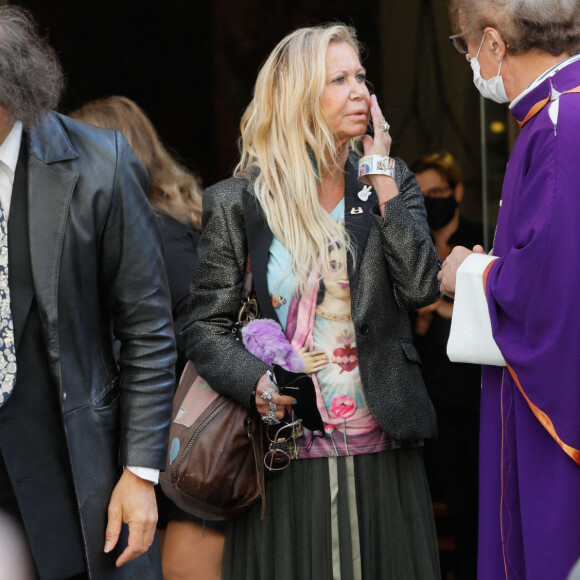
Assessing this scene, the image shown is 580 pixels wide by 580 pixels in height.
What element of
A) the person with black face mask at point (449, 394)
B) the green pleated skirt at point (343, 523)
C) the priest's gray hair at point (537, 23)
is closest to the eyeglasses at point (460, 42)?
the priest's gray hair at point (537, 23)

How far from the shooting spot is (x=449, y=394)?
4.79m

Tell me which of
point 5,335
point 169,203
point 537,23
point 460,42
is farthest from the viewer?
point 169,203

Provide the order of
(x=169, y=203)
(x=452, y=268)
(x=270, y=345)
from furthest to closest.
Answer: (x=169, y=203)
(x=270, y=345)
(x=452, y=268)

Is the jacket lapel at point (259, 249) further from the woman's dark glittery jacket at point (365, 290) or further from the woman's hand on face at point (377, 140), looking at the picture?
the woman's hand on face at point (377, 140)

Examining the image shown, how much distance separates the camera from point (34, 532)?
7.68 ft

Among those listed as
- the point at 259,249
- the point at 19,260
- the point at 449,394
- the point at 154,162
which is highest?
the point at 19,260

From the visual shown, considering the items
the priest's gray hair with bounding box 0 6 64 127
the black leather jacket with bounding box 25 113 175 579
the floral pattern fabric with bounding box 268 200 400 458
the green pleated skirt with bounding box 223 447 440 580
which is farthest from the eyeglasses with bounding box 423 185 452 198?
the priest's gray hair with bounding box 0 6 64 127

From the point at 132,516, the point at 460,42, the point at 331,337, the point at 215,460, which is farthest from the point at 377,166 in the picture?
the point at 132,516

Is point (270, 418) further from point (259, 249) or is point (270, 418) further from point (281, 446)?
point (259, 249)

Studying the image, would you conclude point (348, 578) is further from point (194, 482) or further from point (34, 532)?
point (34, 532)

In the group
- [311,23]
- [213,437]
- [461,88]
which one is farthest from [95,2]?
[213,437]

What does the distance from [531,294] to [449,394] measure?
230 cm

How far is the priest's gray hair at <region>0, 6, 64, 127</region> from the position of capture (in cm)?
231

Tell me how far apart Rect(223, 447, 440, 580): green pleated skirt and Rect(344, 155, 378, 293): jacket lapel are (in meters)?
0.58
